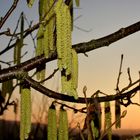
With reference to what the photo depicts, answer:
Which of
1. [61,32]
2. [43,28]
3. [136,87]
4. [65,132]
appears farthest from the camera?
[136,87]

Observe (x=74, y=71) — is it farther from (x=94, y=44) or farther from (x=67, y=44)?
(x=94, y=44)

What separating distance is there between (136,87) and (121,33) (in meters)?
0.41

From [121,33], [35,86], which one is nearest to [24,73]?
[35,86]

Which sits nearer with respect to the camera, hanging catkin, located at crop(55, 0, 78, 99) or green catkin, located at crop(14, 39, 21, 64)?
hanging catkin, located at crop(55, 0, 78, 99)

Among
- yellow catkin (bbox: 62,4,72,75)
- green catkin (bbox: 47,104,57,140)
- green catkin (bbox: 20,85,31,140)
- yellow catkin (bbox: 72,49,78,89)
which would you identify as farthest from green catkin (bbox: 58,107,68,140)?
yellow catkin (bbox: 62,4,72,75)

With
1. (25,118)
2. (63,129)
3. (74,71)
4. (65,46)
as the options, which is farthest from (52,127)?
(65,46)

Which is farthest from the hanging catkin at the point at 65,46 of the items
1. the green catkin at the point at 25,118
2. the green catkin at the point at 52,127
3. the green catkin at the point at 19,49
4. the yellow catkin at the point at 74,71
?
the green catkin at the point at 19,49

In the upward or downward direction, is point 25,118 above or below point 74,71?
below

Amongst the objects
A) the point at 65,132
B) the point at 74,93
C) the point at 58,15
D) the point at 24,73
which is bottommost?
the point at 65,132

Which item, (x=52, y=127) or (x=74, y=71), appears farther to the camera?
(x=52, y=127)

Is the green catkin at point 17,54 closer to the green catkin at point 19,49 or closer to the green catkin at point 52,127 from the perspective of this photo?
the green catkin at point 19,49

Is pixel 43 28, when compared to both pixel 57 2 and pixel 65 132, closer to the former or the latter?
pixel 57 2

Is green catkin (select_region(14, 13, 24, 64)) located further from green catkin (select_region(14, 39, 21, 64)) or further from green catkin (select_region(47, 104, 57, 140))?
green catkin (select_region(47, 104, 57, 140))

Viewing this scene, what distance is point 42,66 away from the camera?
95.3 inches
